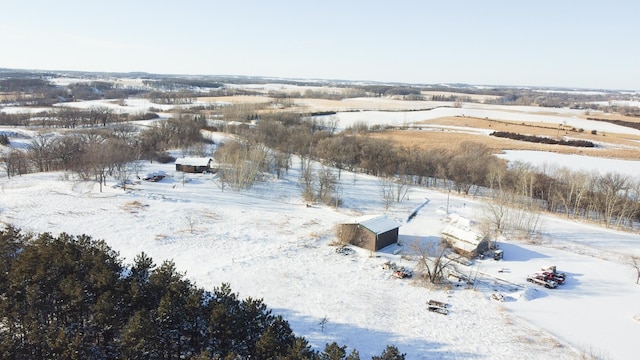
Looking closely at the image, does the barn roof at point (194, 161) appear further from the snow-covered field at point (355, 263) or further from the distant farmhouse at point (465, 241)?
the distant farmhouse at point (465, 241)

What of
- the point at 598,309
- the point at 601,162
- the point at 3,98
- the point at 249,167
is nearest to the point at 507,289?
the point at 598,309

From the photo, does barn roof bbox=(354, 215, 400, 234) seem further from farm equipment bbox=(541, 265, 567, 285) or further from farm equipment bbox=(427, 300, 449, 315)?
farm equipment bbox=(541, 265, 567, 285)

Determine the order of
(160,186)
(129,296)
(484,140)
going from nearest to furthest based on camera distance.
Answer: (129,296)
(160,186)
(484,140)

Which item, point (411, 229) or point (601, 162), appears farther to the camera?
point (601, 162)

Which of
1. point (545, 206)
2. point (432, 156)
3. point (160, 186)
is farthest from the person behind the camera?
point (432, 156)

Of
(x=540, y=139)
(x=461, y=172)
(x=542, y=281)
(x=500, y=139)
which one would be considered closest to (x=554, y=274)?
(x=542, y=281)

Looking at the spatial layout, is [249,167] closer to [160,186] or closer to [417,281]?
[160,186]

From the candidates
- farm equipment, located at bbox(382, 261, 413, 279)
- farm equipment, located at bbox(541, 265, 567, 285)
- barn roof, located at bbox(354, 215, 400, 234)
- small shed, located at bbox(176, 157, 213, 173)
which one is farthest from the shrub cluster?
farm equipment, located at bbox(382, 261, 413, 279)
